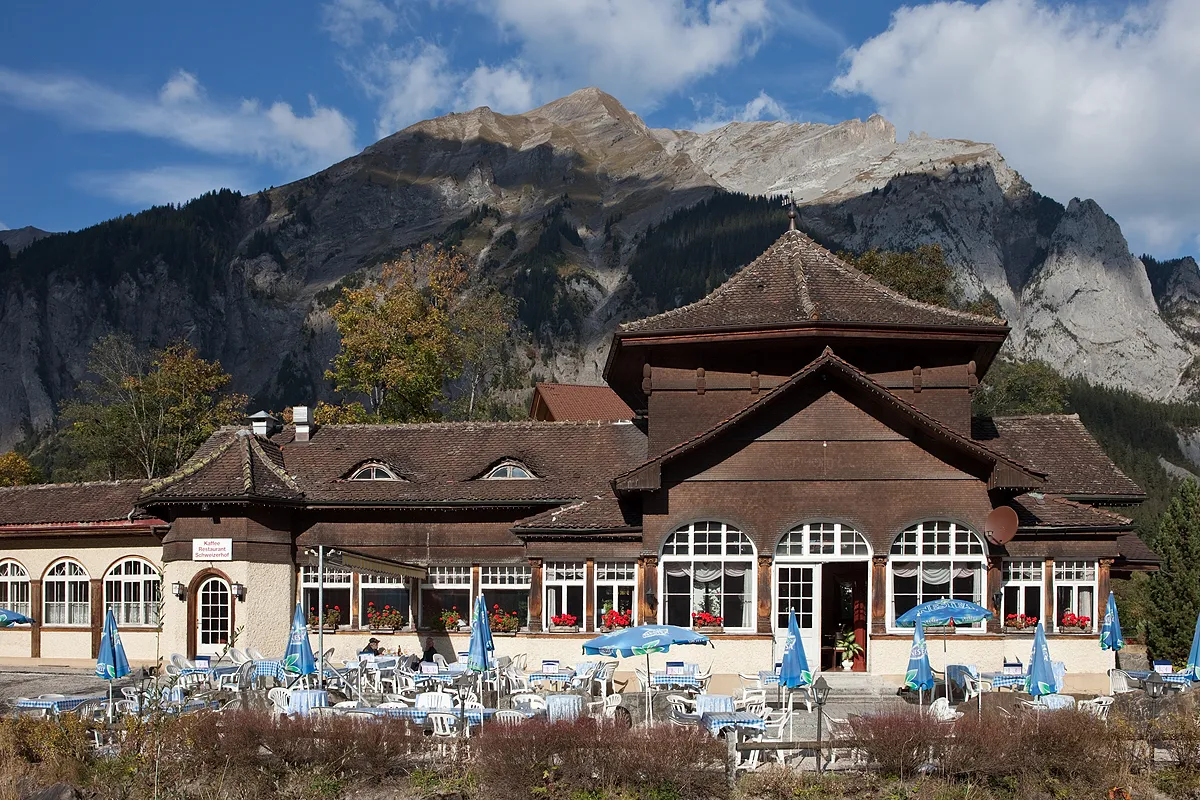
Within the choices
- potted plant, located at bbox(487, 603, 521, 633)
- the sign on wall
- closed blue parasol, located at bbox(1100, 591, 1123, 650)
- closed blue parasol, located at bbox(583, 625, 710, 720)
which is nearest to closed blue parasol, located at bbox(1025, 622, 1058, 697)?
closed blue parasol, located at bbox(583, 625, 710, 720)

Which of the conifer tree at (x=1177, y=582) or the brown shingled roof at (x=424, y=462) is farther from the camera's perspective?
the conifer tree at (x=1177, y=582)

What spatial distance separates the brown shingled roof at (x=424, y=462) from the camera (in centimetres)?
2867

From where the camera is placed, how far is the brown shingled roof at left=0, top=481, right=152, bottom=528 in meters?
31.2

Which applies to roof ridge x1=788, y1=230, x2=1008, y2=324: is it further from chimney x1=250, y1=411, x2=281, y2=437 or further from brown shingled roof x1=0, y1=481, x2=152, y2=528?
brown shingled roof x1=0, y1=481, x2=152, y2=528

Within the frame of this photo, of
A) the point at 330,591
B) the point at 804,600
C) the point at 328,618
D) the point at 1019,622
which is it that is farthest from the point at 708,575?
the point at 330,591

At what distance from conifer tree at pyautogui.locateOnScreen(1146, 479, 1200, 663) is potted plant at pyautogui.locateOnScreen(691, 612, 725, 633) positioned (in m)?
20.7

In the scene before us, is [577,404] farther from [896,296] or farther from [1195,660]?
[1195,660]

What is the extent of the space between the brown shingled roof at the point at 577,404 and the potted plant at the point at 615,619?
103 ft

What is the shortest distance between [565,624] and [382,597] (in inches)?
187

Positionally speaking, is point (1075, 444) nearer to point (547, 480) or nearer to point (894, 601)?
point (894, 601)

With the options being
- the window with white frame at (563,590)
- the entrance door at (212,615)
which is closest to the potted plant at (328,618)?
the entrance door at (212,615)

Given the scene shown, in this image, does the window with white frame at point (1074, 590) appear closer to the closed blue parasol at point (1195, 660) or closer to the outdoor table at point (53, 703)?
the closed blue parasol at point (1195, 660)

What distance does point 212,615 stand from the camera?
28.3m

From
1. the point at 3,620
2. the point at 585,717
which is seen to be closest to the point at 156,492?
the point at 3,620
